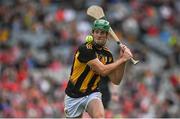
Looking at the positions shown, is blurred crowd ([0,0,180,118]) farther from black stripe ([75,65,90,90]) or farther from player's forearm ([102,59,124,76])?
player's forearm ([102,59,124,76])

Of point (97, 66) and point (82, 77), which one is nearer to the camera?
point (97, 66)

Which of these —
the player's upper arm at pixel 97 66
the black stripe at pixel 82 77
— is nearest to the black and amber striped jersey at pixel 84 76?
the black stripe at pixel 82 77

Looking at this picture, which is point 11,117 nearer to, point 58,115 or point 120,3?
point 58,115

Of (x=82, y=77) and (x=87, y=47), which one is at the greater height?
(x=87, y=47)

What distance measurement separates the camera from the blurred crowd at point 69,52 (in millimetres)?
18609

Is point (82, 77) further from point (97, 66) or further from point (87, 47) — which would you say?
point (87, 47)

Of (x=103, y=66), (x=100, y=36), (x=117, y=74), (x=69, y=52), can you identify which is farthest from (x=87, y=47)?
(x=69, y=52)

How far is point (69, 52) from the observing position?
67.6ft

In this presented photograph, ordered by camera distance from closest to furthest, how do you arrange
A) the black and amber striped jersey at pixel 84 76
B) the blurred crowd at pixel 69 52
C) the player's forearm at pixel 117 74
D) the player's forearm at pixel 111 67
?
1. the player's forearm at pixel 111 67
2. the black and amber striped jersey at pixel 84 76
3. the player's forearm at pixel 117 74
4. the blurred crowd at pixel 69 52

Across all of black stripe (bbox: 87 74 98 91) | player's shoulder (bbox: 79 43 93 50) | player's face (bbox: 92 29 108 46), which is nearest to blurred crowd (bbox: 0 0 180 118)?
black stripe (bbox: 87 74 98 91)

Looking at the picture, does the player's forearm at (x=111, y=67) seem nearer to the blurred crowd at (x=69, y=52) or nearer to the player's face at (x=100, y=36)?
the player's face at (x=100, y=36)

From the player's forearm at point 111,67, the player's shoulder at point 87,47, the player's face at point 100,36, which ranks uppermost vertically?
the player's face at point 100,36

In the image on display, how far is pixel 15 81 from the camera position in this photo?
18.7m

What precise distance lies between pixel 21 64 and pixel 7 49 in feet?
2.93
